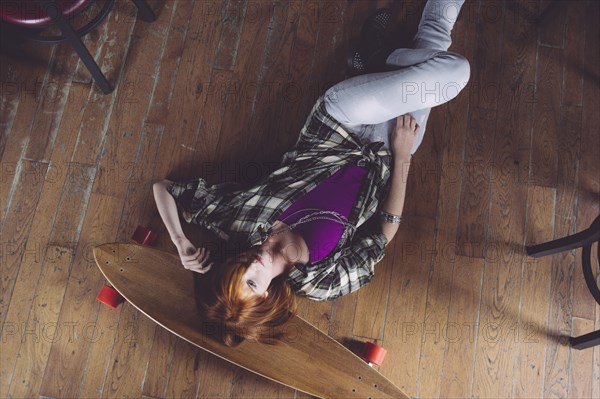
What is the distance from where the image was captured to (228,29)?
2123mm

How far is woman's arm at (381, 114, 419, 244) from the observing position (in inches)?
68.5

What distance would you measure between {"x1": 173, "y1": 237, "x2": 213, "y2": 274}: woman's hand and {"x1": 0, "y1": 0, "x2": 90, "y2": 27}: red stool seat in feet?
3.05

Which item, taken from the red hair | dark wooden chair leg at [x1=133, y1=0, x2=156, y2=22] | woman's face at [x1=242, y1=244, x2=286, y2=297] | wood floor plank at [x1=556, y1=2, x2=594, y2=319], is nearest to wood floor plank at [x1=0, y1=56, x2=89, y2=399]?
dark wooden chair leg at [x1=133, y1=0, x2=156, y2=22]

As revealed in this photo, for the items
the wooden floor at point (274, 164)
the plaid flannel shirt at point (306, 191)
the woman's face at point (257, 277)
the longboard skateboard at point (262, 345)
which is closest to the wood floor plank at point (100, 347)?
the wooden floor at point (274, 164)

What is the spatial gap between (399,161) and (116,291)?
3.96 feet

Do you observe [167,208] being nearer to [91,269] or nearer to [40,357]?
[91,269]

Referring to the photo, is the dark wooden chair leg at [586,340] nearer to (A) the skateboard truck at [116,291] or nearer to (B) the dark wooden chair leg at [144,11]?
(A) the skateboard truck at [116,291]

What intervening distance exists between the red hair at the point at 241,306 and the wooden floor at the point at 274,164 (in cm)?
29

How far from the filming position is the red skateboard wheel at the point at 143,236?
6.13ft

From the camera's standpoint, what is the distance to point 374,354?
1799 millimetres

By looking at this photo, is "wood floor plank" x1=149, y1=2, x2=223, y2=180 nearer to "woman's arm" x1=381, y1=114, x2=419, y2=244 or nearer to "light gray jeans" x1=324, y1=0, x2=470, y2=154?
"light gray jeans" x1=324, y1=0, x2=470, y2=154

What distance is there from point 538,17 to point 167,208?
6.04ft

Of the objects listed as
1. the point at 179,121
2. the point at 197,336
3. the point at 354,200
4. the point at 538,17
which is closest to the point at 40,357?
the point at 197,336


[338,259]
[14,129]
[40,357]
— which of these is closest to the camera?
[338,259]
